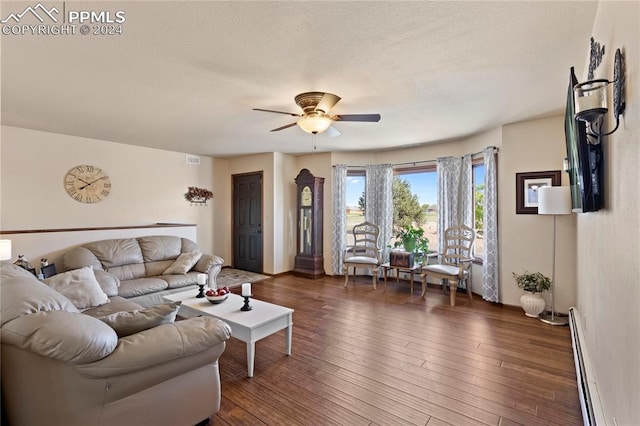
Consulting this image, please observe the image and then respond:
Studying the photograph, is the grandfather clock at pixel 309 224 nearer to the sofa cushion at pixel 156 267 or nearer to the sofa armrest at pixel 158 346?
the sofa cushion at pixel 156 267

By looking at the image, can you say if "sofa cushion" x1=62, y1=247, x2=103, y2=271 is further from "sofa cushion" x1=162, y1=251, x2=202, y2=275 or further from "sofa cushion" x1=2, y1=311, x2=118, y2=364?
"sofa cushion" x1=2, y1=311, x2=118, y2=364

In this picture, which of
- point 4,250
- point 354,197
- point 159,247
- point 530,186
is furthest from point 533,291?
point 4,250

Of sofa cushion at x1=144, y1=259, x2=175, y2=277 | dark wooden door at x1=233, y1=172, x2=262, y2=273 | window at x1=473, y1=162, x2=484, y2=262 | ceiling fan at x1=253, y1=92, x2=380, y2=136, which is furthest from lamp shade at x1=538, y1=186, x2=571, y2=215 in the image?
sofa cushion at x1=144, y1=259, x2=175, y2=277

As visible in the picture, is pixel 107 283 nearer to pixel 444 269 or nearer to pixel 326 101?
pixel 326 101

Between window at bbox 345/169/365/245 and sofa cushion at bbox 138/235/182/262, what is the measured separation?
128 inches

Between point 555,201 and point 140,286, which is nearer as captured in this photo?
point 555,201

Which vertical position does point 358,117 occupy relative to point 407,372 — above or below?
above

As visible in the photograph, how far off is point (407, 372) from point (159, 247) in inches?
152

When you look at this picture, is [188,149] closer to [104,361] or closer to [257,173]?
[257,173]

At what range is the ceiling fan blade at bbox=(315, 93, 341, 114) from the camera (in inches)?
108

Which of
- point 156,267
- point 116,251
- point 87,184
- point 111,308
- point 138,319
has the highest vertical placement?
point 87,184

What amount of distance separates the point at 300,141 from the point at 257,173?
1.67 metres

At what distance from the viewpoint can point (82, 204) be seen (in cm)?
476

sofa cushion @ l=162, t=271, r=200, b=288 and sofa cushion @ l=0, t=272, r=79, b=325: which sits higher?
sofa cushion @ l=0, t=272, r=79, b=325
